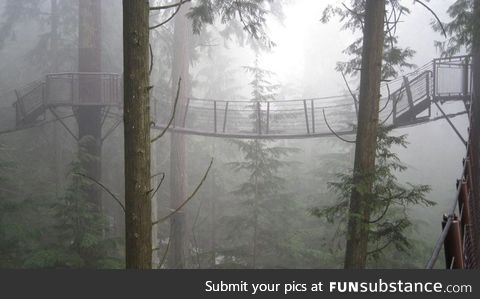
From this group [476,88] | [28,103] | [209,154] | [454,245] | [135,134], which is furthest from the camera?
[209,154]

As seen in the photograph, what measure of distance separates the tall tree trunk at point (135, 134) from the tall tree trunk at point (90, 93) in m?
7.56

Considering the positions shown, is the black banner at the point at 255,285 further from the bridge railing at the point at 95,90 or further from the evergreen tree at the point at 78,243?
the bridge railing at the point at 95,90

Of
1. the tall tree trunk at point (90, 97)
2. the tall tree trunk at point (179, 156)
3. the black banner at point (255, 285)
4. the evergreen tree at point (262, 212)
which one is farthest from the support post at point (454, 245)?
the tall tree trunk at point (179, 156)

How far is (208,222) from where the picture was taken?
19.9m

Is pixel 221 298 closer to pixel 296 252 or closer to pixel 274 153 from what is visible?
pixel 296 252

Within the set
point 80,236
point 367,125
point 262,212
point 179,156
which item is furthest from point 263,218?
point 367,125

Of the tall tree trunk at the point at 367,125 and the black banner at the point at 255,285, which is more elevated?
the tall tree trunk at the point at 367,125

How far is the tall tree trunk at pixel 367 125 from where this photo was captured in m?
5.52

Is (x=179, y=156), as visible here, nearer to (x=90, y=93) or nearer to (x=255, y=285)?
(x=90, y=93)

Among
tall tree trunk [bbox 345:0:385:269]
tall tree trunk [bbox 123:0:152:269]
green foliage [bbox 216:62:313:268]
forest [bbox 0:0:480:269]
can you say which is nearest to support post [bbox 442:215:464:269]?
forest [bbox 0:0:480:269]

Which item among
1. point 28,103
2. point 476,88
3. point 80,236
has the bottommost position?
point 80,236

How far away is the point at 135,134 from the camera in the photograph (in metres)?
3.51

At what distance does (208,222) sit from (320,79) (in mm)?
33231

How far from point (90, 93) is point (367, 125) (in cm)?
806
